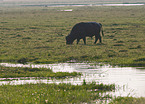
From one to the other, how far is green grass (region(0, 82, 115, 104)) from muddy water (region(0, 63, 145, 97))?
30.9 inches

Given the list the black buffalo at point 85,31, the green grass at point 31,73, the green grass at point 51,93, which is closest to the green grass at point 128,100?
the green grass at point 51,93

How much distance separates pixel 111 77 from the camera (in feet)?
48.2

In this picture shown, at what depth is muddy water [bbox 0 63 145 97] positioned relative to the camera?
12281 millimetres

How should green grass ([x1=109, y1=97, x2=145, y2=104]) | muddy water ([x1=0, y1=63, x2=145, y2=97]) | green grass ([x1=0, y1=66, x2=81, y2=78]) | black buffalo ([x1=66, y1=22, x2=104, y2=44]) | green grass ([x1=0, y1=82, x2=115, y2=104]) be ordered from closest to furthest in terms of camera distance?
green grass ([x1=109, y1=97, x2=145, y2=104])
green grass ([x1=0, y1=82, x2=115, y2=104])
muddy water ([x1=0, y1=63, x2=145, y2=97])
green grass ([x1=0, y1=66, x2=81, y2=78])
black buffalo ([x1=66, y1=22, x2=104, y2=44])

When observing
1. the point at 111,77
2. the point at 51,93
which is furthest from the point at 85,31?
the point at 51,93

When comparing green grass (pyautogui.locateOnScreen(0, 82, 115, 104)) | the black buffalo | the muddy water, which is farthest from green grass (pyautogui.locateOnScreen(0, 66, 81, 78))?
the black buffalo

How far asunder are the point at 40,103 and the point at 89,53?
36.8 ft

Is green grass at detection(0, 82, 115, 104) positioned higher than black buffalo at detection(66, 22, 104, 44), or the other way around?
green grass at detection(0, 82, 115, 104)

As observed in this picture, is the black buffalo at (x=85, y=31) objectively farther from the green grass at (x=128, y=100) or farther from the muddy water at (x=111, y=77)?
the green grass at (x=128, y=100)

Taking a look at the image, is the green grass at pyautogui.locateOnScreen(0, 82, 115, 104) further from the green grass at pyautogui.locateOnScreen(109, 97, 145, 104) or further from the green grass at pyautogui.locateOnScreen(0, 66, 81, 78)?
the green grass at pyautogui.locateOnScreen(0, 66, 81, 78)

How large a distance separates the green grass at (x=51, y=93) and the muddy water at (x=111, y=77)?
30.9 inches

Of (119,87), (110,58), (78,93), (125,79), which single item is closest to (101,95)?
(78,93)

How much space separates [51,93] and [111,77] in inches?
171

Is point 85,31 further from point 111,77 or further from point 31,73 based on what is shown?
point 111,77
